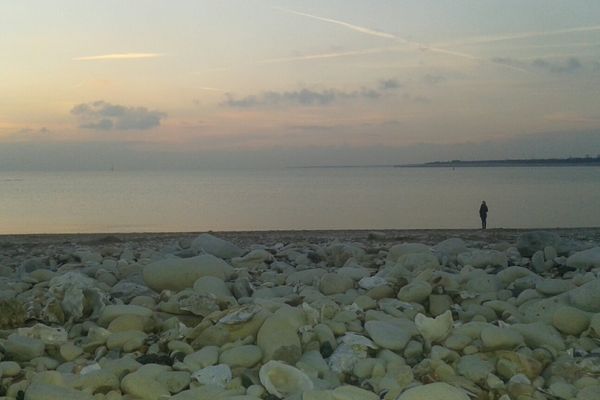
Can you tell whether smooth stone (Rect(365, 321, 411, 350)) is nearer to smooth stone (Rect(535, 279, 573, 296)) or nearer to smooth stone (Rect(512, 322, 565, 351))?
smooth stone (Rect(512, 322, 565, 351))

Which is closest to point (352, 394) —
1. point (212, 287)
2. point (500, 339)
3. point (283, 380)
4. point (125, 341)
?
point (283, 380)

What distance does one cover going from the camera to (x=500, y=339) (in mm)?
4371

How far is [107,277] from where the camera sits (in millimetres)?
6555

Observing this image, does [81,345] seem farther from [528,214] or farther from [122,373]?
[528,214]

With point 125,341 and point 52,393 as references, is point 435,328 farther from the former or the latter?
point 52,393

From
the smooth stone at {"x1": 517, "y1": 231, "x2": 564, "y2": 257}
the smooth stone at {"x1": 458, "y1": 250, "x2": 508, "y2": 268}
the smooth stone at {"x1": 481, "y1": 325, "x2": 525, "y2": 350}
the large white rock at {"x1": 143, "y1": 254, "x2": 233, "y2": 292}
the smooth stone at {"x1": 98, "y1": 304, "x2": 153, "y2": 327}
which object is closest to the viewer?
the smooth stone at {"x1": 481, "y1": 325, "x2": 525, "y2": 350}

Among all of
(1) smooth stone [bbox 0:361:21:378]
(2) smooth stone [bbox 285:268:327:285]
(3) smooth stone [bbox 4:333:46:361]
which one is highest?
(2) smooth stone [bbox 285:268:327:285]

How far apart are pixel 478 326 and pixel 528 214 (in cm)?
3011

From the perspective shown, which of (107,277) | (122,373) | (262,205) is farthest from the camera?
(262,205)

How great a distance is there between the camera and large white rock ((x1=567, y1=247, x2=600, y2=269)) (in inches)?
256

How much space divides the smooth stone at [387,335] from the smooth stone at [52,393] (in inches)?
74.1

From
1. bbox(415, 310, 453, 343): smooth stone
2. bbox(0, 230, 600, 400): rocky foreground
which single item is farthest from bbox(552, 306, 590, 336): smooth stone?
bbox(415, 310, 453, 343): smooth stone

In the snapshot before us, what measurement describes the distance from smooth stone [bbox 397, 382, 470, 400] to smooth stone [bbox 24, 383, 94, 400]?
6.03 ft

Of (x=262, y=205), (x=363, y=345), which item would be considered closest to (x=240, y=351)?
(x=363, y=345)
